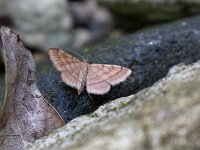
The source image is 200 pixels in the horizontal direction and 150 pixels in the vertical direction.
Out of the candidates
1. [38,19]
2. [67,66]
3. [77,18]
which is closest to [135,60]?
[67,66]

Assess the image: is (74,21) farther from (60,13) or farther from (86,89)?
(86,89)

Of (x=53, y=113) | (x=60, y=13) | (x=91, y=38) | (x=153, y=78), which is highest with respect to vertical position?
(x=53, y=113)

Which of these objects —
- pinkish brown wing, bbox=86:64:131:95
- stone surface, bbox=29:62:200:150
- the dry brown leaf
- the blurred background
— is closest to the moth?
pinkish brown wing, bbox=86:64:131:95

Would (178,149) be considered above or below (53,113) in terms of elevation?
above

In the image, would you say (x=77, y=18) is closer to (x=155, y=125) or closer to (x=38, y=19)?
(x=38, y=19)

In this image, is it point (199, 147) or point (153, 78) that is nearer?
point (199, 147)

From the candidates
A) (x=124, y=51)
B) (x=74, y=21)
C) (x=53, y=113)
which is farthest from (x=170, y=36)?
(x=74, y=21)

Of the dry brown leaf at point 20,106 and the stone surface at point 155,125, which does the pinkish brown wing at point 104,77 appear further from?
the stone surface at point 155,125

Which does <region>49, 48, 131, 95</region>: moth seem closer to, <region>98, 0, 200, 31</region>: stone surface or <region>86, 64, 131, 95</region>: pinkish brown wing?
<region>86, 64, 131, 95</region>: pinkish brown wing
